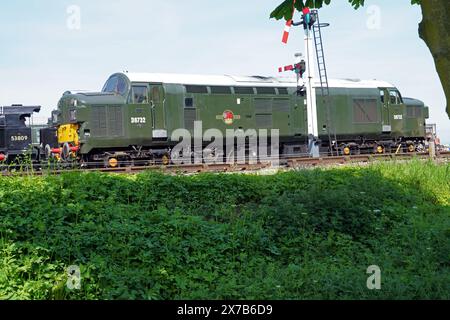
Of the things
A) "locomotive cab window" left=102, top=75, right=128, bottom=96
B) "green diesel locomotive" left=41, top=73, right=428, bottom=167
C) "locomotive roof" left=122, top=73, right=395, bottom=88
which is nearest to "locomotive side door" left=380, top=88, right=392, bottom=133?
"green diesel locomotive" left=41, top=73, right=428, bottom=167

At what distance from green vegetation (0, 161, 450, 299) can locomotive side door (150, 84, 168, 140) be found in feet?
25.1

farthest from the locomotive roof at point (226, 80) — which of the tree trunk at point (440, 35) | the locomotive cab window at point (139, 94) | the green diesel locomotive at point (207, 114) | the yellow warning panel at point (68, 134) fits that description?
the tree trunk at point (440, 35)

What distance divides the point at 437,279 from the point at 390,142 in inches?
722

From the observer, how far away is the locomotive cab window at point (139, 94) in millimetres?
17031

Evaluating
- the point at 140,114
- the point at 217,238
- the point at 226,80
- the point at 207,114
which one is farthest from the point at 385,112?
the point at 217,238

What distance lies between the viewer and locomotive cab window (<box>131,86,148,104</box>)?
55.9 feet

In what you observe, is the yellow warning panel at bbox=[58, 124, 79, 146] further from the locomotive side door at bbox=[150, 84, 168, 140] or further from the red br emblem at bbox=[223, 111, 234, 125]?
the red br emblem at bbox=[223, 111, 234, 125]

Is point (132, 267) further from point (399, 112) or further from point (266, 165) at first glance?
point (399, 112)

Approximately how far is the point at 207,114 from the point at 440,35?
13.9m

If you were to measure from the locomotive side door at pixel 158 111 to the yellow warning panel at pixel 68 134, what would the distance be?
257 centimetres

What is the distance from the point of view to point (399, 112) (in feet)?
75.6

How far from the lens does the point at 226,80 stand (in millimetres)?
18875

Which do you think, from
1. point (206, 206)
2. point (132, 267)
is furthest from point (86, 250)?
point (206, 206)

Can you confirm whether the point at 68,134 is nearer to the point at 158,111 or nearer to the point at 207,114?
the point at 158,111
